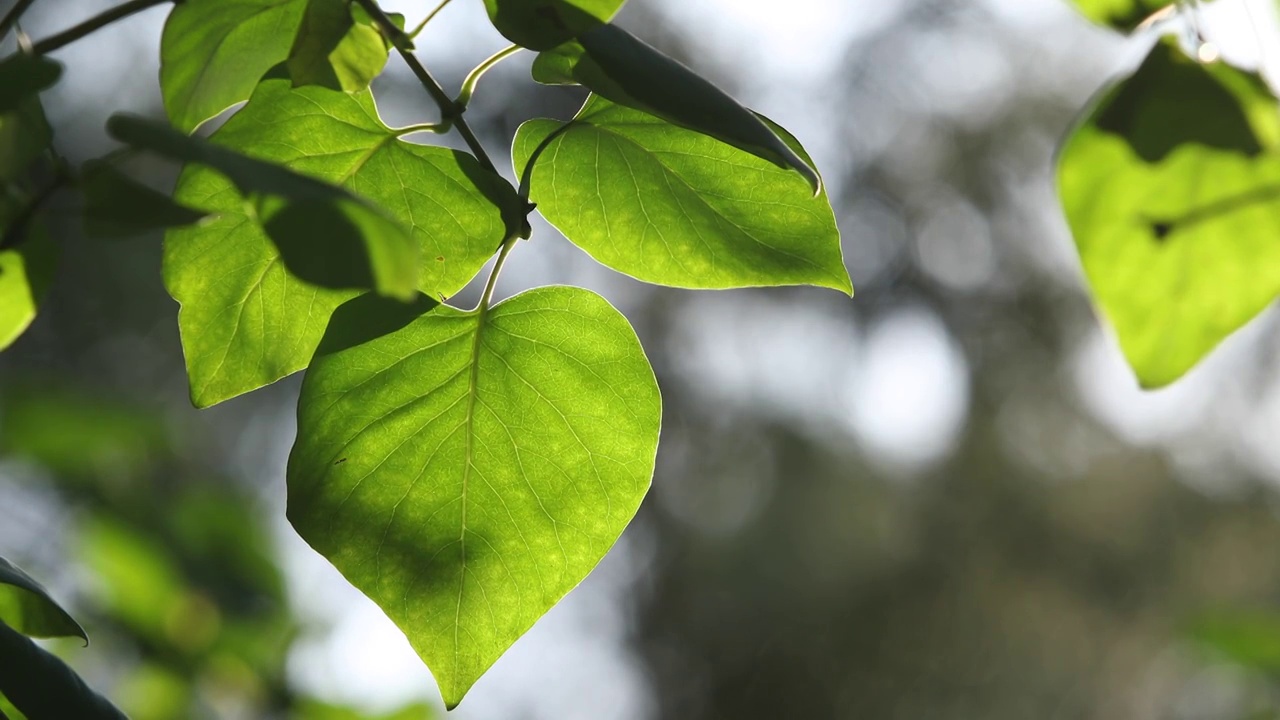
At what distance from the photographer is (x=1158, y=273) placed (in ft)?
0.68

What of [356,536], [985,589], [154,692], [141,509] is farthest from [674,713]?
[356,536]

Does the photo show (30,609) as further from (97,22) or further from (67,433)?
(67,433)

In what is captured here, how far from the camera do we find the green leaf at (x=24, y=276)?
0.24 meters

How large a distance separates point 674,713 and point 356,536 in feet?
14.2

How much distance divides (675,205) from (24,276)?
0.56 ft

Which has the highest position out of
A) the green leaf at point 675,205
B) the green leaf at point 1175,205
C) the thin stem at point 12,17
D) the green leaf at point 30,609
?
the green leaf at point 1175,205

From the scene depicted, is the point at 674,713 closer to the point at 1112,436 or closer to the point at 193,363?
the point at 1112,436

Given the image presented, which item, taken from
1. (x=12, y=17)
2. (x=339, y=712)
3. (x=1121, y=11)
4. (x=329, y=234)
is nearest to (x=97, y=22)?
(x=12, y=17)

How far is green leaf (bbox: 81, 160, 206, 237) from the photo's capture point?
182 millimetres

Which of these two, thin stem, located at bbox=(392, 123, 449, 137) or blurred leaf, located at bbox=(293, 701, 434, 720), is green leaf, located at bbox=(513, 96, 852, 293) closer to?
thin stem, located at bbox=(392, 123, 449, 137)

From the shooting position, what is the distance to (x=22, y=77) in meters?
0.21

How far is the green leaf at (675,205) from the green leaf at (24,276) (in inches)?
4.8

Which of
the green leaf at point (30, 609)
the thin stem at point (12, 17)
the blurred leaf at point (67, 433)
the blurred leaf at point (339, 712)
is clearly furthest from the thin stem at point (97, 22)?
the blurred leaf at point (67, 433)

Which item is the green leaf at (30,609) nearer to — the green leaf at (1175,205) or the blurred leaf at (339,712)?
the green leaf at (1175,205)
